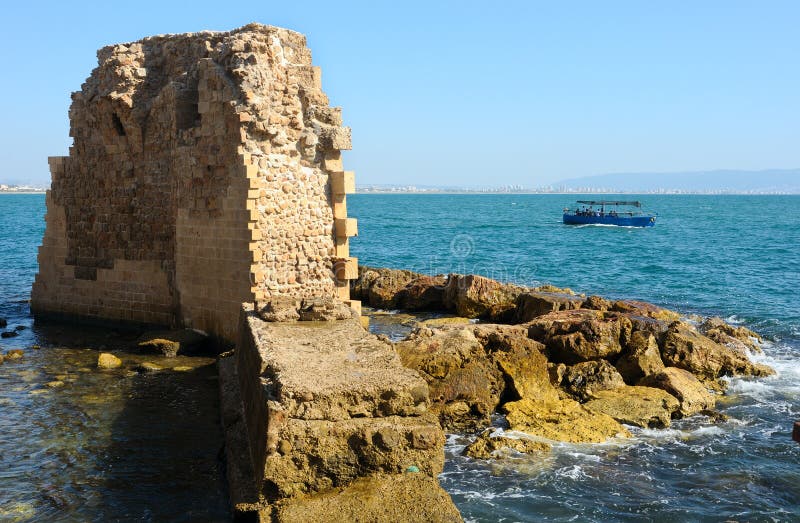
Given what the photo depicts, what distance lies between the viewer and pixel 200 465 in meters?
9.02

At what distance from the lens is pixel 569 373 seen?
41.3ft

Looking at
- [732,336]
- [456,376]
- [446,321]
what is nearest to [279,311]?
[456,376]

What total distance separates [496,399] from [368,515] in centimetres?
555

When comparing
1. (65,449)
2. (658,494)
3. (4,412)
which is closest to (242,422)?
(65,449)

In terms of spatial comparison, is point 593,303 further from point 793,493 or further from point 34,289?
point 34,289

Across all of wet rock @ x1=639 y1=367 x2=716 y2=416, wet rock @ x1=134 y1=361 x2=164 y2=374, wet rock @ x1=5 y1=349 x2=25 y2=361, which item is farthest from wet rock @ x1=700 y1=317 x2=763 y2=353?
wet rock @ x1=5 y1=349 x2=25 y2=361

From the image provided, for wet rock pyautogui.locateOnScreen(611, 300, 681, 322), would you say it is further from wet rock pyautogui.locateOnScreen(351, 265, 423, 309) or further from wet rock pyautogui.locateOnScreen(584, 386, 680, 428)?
wet rock pyautogui.locateOnScreen(351, 265, 423, 309)

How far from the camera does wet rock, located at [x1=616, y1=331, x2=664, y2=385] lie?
1288 cm

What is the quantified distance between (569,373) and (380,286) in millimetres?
9433

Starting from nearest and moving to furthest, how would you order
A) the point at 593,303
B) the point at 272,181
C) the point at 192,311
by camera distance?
the point at 272,181, the point at 192,311, the point at 593,303

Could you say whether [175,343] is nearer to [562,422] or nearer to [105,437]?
[105,437]

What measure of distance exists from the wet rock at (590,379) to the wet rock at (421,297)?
7.66m

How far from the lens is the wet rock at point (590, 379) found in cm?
1228

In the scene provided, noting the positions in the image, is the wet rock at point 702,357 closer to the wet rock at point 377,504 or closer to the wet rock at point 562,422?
the wet rock at point 562,422
